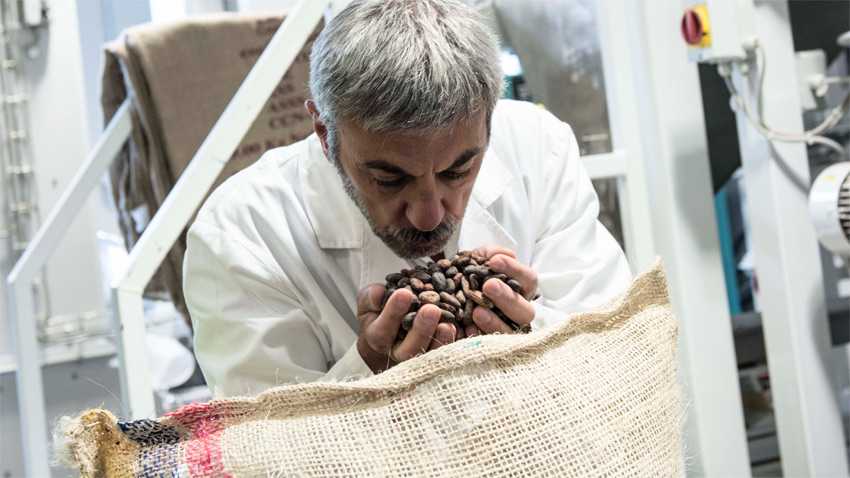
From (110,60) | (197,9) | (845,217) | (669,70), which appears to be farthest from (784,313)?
(197,9)

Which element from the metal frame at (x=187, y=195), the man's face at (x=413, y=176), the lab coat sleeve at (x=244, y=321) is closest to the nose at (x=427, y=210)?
the man's face at (x=413, y=176)

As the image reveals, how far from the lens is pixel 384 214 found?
1084 mm

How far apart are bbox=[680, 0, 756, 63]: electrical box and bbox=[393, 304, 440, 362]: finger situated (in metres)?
1.09

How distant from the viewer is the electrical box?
5.84 feet

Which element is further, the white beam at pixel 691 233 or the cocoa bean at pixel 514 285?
the white beam at pixel 691 233

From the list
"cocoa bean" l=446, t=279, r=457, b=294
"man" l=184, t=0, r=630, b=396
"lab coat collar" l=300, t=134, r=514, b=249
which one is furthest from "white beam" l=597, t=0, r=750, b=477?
"cocoa bean" l=446, t=279, r=457, b=294

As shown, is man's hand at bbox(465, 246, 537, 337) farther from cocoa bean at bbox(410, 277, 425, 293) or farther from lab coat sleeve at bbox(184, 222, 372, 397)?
lab coat sleeve at bbox(184, 222, 372, 397)

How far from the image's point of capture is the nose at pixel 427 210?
1.03 metres

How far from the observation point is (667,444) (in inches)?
35.9

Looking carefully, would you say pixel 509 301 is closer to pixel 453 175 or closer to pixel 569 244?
pixel 453 175

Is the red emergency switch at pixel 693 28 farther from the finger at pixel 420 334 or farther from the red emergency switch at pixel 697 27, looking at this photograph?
the finger at pixel 420 334

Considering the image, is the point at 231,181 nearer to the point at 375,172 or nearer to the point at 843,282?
the point at 375,172

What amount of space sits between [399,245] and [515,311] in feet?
0.65

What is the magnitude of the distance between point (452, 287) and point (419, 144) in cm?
15
